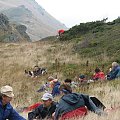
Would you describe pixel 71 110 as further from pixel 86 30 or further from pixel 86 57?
pixel 86 30

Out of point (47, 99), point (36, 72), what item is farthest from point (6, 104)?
point (36, 72)

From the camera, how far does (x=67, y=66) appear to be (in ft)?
72.2

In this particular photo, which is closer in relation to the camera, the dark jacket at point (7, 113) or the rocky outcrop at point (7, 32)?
the dark jacket at point (7, 113)

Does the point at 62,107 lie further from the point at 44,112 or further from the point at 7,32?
the point at 7,32

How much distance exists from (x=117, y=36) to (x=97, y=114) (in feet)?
65.7

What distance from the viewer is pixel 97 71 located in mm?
17219

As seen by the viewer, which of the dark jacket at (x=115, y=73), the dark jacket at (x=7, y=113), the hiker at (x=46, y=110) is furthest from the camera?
the dark jacket at (x=115, y=73)

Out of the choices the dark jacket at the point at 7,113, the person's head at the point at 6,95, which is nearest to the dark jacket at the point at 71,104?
the dark jacket at the point at 7,113

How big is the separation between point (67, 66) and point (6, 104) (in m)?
14.8

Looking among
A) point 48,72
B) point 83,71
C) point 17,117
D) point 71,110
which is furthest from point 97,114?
point 48,72

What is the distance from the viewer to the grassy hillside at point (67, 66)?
13.2 meters

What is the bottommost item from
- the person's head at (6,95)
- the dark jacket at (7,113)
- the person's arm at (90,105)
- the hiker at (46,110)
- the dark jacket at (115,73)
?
the dark jacket at (115,73)

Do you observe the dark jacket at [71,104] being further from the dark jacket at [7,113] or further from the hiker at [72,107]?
the dark jacket at [7,113]

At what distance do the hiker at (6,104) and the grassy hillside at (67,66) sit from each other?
2.91m
